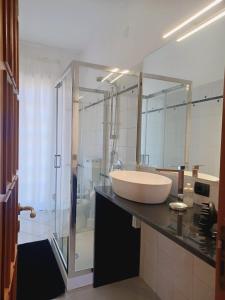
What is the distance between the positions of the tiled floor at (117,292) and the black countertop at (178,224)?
0.91 m

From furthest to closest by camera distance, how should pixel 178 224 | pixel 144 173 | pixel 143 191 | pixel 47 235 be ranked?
pixel 47 235 < pixel 144 173 < pixel 143 191 < pixel 178 224

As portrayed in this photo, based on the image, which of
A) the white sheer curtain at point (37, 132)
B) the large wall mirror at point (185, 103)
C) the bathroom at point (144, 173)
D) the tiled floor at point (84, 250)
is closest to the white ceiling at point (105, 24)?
the bathroom at point (144, 173)

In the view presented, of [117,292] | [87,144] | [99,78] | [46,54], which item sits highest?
[46,54]

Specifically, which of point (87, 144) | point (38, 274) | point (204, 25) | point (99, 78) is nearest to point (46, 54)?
point (99, 78)

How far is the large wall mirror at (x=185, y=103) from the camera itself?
4.73ft

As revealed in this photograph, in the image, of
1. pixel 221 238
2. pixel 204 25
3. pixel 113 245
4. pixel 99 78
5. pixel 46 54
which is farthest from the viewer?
pixel 46 54

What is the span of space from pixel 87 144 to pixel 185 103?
3.75 ft

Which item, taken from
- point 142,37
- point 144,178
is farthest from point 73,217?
point 142,37

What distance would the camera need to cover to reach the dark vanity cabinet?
204 centimetres

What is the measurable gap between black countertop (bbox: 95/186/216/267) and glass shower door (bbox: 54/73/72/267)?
71 cm

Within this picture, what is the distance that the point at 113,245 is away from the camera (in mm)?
2104

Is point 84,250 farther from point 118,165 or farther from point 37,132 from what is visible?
point 37,132

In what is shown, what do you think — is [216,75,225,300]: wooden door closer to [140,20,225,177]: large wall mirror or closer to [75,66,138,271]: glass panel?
[140,20,225,177]: large wall mirror

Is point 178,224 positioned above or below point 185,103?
below
